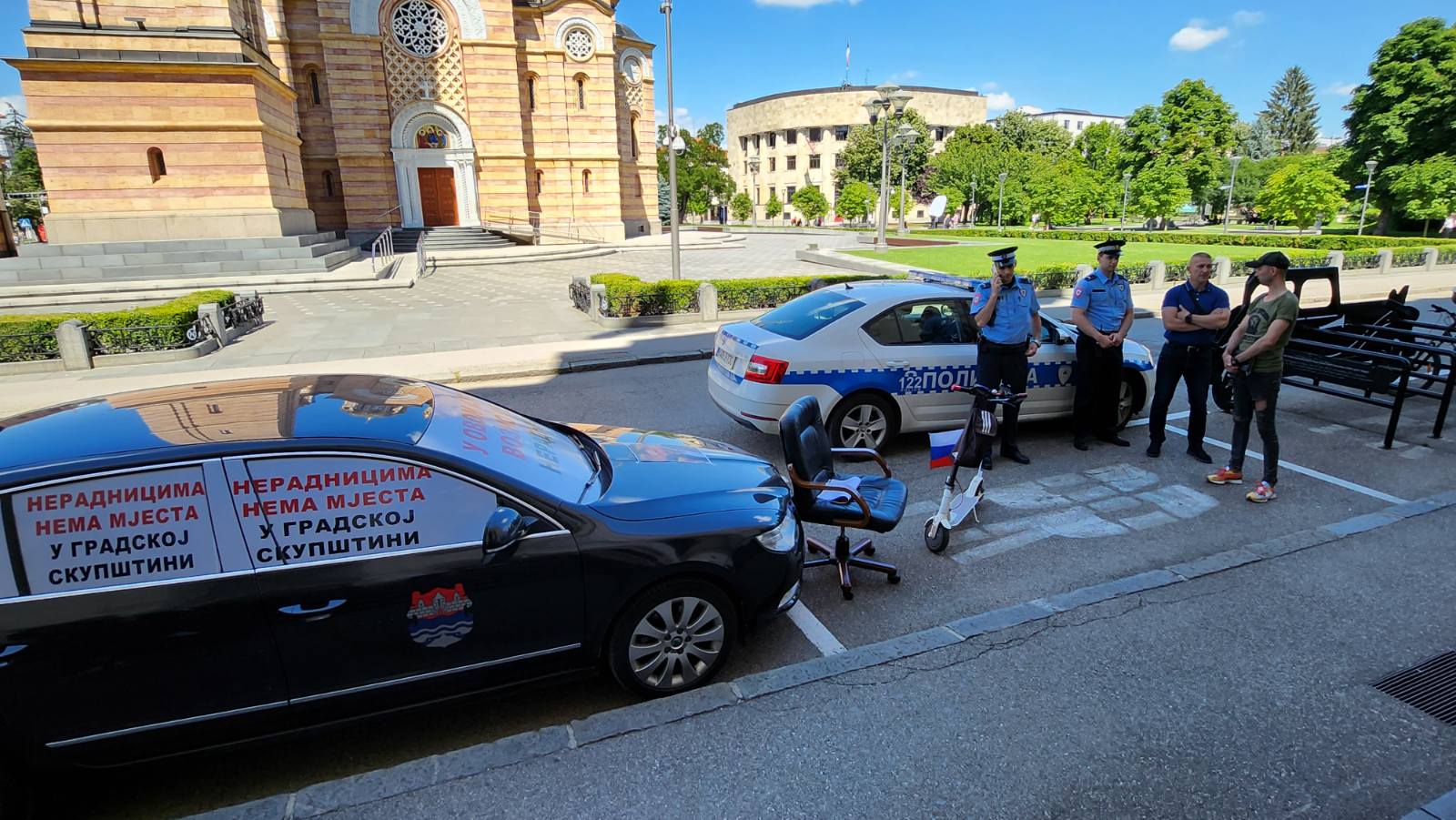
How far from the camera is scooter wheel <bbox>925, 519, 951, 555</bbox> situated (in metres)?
5.25

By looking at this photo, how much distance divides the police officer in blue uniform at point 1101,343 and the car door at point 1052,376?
209 mm

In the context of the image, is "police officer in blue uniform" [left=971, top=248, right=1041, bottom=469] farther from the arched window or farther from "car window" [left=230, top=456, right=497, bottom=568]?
the arched window

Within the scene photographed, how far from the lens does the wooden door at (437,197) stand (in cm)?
3794

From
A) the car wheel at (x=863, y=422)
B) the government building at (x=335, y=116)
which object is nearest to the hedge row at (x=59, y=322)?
the government building at (x=335, y=116)

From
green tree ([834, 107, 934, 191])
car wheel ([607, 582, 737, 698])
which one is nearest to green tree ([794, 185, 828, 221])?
green tree ([834, 107, 934, 191])

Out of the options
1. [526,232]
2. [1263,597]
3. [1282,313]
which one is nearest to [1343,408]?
[1282,313]

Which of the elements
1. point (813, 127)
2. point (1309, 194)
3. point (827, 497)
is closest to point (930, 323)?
point (827, 497)

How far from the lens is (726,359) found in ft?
24.3

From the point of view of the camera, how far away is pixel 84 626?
2725mm

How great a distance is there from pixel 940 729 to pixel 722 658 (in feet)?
3.60

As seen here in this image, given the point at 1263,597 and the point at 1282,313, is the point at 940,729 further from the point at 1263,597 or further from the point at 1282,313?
the point at 1282,313

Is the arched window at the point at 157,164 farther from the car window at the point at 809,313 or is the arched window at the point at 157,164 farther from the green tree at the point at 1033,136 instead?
the green tree at the point at 1033,136

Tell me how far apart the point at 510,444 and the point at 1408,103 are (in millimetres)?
55659

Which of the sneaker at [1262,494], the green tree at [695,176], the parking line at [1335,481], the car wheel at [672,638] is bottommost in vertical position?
the parking line at [1335,481]
